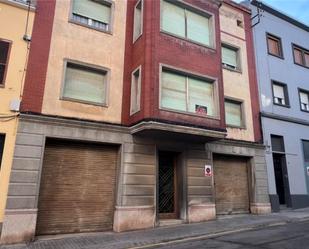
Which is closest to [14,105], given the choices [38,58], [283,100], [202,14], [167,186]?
[38,58]

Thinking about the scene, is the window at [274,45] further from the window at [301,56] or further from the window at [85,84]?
the window at [85,84]

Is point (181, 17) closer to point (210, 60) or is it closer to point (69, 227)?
point (210, 60)

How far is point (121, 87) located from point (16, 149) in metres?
4.73

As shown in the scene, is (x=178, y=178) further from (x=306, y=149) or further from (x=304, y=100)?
(x=304, y=100)

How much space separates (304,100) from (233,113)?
6681 millimetres

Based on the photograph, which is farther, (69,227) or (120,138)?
(120,138)

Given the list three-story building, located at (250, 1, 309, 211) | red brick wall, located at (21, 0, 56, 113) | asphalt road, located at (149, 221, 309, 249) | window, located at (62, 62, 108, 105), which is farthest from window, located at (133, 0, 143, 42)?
asphalt road, located at (149, 221, 309, 249)

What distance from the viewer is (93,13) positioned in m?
12.5

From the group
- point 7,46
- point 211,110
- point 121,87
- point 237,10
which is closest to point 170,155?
point 211,110

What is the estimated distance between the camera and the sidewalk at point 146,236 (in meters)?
8.55

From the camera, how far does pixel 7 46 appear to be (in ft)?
33.9

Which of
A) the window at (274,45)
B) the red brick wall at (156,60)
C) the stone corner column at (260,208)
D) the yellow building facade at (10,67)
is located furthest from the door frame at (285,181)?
the yellow building facade at (10,67)

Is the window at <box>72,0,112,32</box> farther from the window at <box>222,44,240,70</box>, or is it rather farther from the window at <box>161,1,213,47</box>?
the window at <box>222,44,240,70</box>

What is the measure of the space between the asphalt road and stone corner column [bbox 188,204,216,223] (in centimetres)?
264
